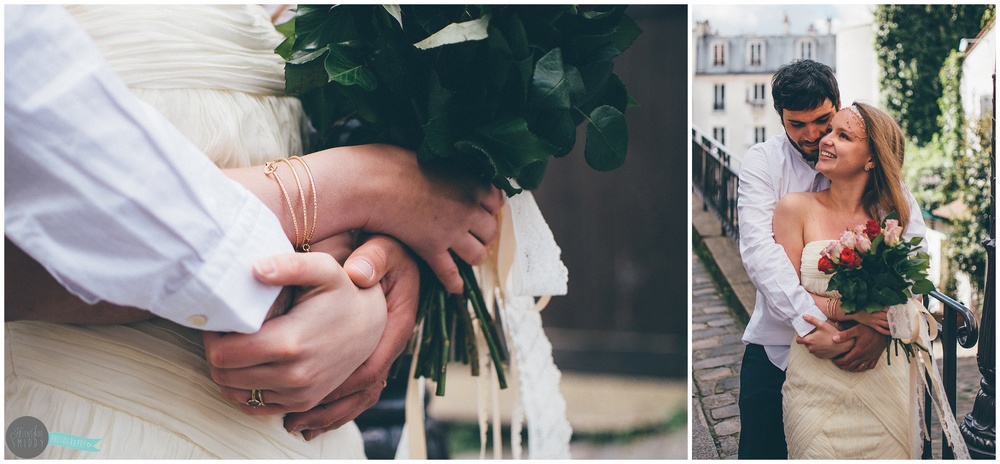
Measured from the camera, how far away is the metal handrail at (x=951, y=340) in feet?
5.03

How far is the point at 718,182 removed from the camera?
1587 mm

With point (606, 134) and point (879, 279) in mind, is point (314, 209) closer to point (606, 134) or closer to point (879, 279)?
point (606, 134)

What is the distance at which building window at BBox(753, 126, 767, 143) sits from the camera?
5.07ft

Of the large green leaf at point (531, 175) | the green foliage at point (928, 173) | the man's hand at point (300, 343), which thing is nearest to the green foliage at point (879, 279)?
the green foliage at point (928, 173)

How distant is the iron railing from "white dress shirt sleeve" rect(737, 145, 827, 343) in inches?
0.9

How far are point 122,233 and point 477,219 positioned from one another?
0.64 meters

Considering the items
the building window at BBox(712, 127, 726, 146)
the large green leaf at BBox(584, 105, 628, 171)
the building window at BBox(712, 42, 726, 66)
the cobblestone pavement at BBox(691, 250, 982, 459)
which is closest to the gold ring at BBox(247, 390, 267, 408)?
the large green leaf at BBox(584, 105, 628, 171)

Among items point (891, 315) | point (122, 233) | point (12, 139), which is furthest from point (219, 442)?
point (891, 315)

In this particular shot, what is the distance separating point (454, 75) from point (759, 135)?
739 millimetres

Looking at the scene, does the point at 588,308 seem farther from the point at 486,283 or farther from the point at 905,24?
the point at 905,24

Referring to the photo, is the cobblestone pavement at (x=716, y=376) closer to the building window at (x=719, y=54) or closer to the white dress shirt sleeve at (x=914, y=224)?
the white dress shirt sleeve at (x=914, y=224)

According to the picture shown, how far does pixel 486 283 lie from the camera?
1529 millimetres

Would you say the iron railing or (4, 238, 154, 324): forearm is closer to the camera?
(4, 238, 154, 324): forearm

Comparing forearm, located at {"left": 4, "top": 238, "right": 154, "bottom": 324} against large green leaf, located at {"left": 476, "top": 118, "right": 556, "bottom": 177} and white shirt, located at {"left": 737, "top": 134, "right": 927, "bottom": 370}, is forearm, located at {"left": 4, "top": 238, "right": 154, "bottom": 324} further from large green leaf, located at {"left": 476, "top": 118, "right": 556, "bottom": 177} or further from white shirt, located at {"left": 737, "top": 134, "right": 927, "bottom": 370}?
white shirt, located at {"left": 737, "top": 134, "right": 927, "bottom": 370}
